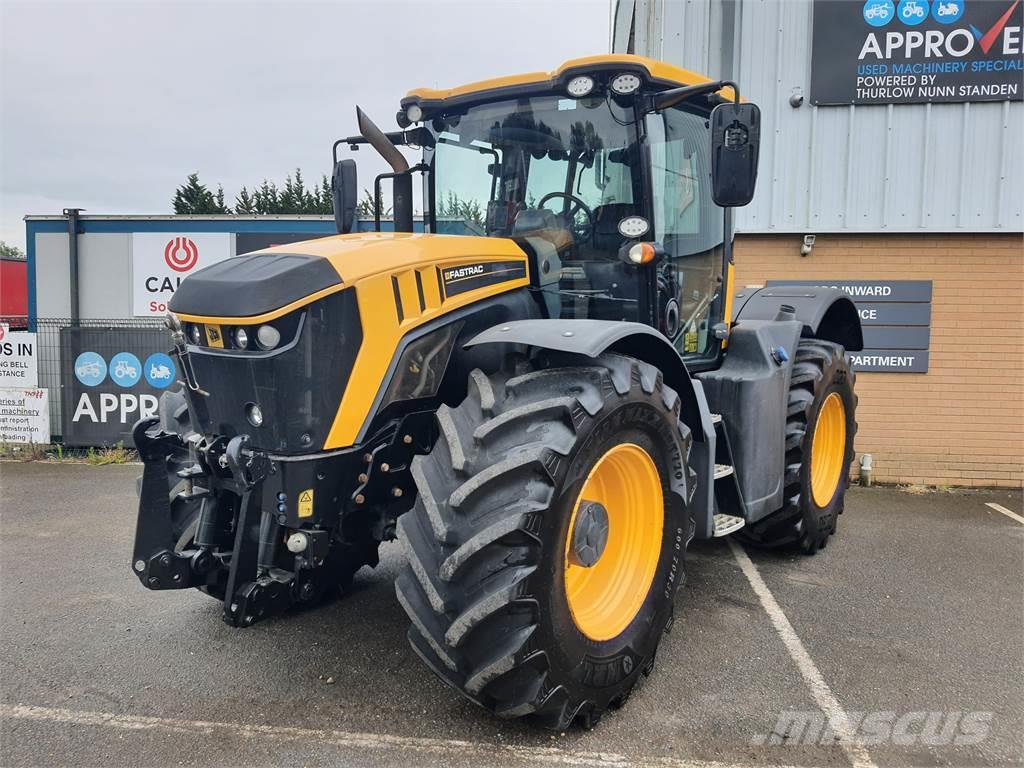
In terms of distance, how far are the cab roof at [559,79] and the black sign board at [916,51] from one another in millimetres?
4159

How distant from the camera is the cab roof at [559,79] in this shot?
3.56 metres

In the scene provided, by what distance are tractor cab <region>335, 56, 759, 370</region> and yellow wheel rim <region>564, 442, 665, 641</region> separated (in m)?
0.85

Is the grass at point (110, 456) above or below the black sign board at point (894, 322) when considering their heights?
below

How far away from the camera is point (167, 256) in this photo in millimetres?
10094

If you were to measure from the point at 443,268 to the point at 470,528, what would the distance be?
3.90ft

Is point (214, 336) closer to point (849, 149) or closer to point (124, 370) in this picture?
point (849, 149)

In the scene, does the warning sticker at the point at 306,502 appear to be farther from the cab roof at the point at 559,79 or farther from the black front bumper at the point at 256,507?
the cab roof at the point at 559,79

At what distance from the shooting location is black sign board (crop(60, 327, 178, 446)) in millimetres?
9070

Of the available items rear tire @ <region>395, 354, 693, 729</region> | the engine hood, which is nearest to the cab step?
rear tire @ <region>395, 354, 693, 729</region>

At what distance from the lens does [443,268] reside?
332 centimetres

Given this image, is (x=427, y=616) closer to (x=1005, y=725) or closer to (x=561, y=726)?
(x=561, y=726)

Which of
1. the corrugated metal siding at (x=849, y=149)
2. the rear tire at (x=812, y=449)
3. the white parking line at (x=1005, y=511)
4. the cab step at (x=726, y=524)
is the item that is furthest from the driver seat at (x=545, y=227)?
the white parking line at (x=1005, y=511)

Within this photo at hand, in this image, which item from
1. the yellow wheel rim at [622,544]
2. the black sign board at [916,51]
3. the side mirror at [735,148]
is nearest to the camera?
the yellow wheel rim at [622,544]

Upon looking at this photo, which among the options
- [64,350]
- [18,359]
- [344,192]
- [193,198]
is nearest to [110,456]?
[64,350]
